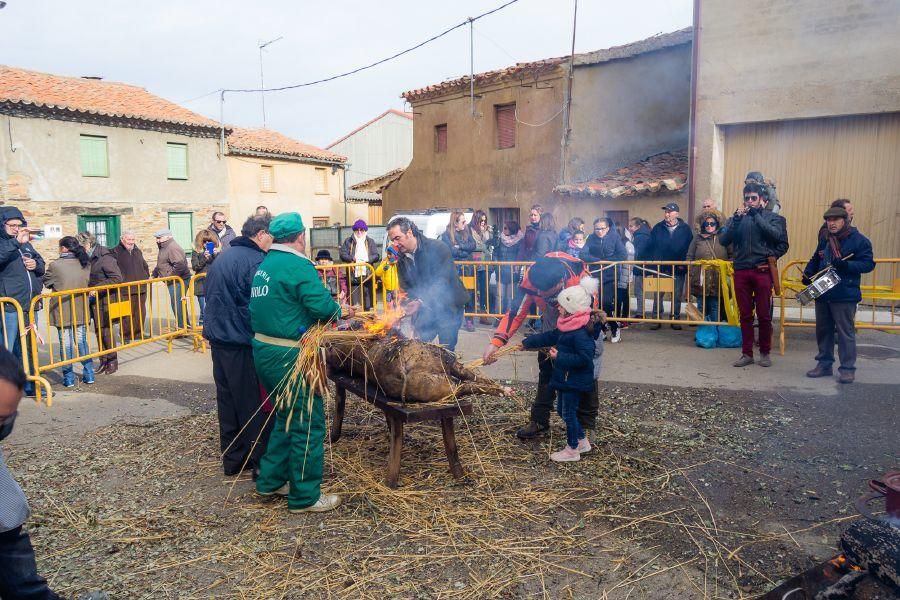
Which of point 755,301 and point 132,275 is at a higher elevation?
point 132,275

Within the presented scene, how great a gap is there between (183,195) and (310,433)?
84.3ft

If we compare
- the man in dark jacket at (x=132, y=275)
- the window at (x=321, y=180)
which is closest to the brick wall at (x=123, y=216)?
the window at (x=321, y=180)

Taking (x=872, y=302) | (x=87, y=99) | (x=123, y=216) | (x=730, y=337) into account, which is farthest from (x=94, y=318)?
(x=87, y=99)

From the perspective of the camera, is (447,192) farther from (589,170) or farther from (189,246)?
(189,246)

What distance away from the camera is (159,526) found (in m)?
4.43

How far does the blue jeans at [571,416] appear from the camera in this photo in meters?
5.20

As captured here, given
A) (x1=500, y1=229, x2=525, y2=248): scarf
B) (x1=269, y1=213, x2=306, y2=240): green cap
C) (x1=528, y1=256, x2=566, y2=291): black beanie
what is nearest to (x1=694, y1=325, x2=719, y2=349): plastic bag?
(x1=500, y1=229, x2=525, y2=248): scarf

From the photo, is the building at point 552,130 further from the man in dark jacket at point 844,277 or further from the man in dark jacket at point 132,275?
the man in dark jacket at point 132,275

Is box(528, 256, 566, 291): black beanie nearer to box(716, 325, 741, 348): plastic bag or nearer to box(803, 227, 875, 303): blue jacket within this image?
box(803, 227, 875, 303): blue jacket

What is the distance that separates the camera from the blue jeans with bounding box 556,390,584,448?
205 inches

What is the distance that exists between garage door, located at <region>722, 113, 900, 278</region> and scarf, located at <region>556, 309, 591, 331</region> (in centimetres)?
877

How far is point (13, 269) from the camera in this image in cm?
757

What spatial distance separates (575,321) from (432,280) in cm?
Result: 167

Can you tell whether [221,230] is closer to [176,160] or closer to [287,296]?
[287,296]
